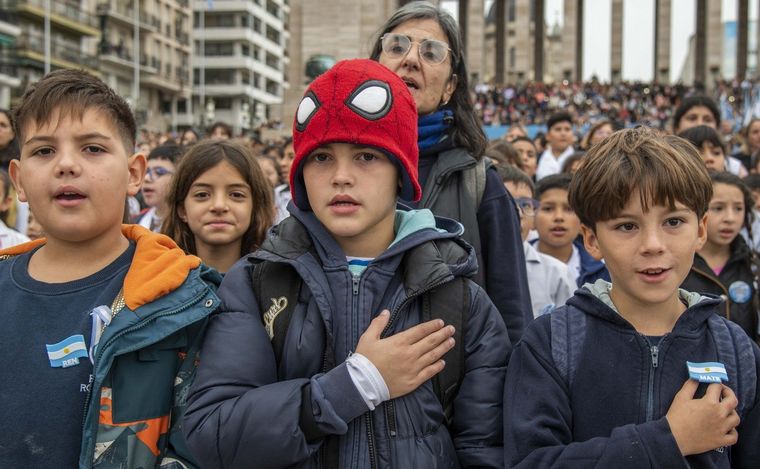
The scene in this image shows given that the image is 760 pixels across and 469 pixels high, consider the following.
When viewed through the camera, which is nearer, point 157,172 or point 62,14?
point 157,172

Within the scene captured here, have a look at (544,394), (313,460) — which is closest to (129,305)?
(313,460)

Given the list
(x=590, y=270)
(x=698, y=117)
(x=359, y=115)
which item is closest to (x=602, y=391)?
(x=359, y=115)

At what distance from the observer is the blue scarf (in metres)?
3.27

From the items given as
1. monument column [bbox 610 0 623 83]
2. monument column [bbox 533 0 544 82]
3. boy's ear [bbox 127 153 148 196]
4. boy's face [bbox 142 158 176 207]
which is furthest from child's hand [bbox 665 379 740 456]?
monument column [bbox 610 0 623 83]

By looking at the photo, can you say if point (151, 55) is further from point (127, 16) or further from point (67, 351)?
point (67, 351)

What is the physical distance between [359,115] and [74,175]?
847 millimetres

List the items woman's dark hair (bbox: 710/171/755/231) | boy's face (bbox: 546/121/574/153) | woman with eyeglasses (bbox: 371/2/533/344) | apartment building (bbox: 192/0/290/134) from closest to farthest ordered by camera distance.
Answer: woman with eyeglasses (bbox: 371/2/533/344)
woman's dark hair (bbox: 710/171/755/231)
boy's face (bbox: 546/121/574/153)
apartment building (bbox: 192/0/290/134)

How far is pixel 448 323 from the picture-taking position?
2375 millimetres

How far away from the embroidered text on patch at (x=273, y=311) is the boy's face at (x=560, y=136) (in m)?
7.64

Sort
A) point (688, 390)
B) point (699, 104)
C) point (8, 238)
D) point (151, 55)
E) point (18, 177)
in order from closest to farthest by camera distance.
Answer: point (688, 390)
point (18, 177)
point (8, 238)
point (699, 104)
point (151, 55)

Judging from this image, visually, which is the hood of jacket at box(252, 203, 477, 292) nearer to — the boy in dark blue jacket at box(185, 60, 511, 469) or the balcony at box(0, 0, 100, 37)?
the boy in dark blue jacket at box(185, 60, 511, 469)

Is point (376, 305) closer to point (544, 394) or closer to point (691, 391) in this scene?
point (544, 394)

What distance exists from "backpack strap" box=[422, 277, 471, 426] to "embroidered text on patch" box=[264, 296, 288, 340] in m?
0.41

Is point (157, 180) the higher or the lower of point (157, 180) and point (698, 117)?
the lower
